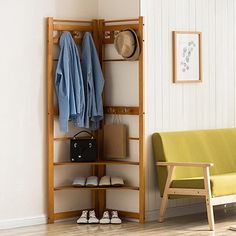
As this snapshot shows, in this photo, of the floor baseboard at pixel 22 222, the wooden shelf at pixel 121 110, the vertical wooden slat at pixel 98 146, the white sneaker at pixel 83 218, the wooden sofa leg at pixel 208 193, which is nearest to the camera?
the wooden sofa leg at pixel 208 193

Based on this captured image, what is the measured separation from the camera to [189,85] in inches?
323

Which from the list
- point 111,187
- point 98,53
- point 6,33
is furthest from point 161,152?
point 6,33

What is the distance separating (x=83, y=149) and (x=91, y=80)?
2.28 feet

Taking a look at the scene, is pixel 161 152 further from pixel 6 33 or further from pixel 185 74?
pixel 6 33

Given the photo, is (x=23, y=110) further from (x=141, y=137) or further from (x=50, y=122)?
(x=141, y=137)

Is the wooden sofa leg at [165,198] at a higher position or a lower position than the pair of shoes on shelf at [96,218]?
higher

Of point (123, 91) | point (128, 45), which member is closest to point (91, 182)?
point (123, 91)

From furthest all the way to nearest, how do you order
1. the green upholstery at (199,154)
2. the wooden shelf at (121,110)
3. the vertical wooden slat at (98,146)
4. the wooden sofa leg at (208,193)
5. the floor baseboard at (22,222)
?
the vertical wooden slat at (98,146), the wooden shelf at (121,110), the green upholstery at (199,154), the floor baseboard at (22,222), the wooden sofa leg at (208,193)

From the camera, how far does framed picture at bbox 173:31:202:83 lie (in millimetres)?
8047

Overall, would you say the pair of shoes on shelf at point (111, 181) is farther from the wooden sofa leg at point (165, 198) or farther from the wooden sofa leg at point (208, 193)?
the wooden sofa leg at point (208, 193)

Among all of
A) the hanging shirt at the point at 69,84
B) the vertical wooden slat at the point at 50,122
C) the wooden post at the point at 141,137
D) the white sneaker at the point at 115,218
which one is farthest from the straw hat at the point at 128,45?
the white sneaker at the point at 115,218

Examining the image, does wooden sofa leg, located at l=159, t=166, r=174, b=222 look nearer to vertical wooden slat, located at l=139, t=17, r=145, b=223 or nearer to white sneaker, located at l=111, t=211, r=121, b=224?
vertical wooden slat, located at l=139, t=17, r=145, b=223

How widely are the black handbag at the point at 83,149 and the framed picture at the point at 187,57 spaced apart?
43.3 inches

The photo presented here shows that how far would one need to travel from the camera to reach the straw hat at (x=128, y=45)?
760cm
